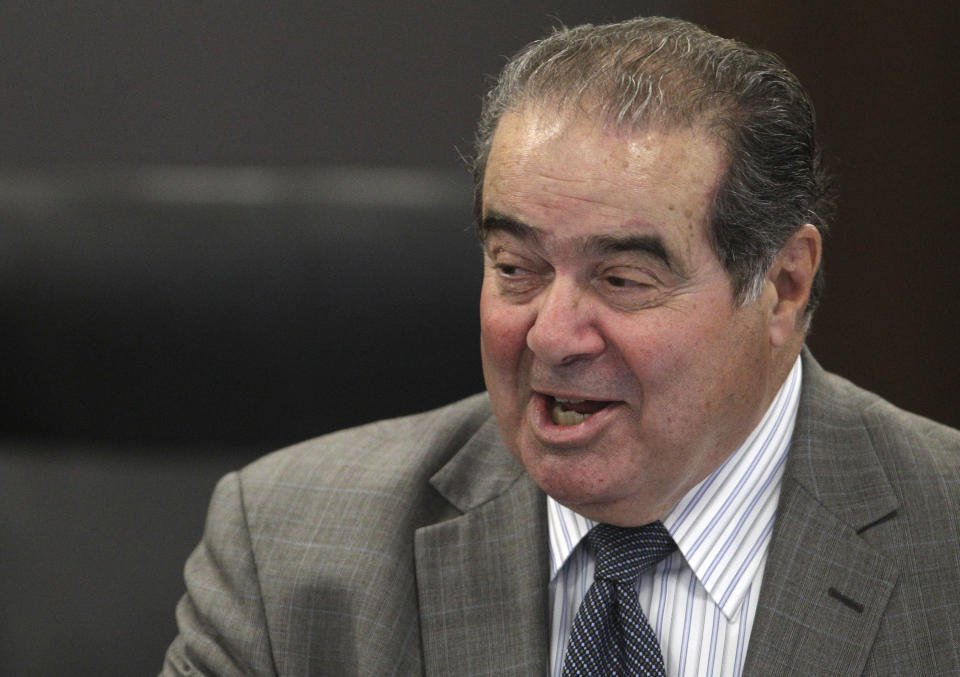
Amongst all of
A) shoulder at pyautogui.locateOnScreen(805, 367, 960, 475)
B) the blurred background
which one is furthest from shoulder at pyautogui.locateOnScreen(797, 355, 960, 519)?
the blurred background

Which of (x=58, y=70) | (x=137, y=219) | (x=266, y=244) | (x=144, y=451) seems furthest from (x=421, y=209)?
(x=58, y=70)

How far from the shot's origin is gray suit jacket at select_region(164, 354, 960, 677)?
113 centimetres

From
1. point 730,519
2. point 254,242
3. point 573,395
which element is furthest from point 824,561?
point 254,242

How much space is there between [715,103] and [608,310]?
208 millimetres

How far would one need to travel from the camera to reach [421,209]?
1527 mm

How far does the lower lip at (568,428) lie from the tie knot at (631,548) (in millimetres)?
146

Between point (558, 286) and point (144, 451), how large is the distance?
2.49 feet

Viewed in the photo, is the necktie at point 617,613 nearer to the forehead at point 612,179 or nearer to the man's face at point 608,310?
the man's face at point 608,310

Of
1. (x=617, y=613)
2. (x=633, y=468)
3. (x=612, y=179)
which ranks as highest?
(x=612, y=179)

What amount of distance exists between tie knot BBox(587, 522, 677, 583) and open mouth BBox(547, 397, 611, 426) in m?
0.14

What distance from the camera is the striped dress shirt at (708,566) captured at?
1162 millimetres

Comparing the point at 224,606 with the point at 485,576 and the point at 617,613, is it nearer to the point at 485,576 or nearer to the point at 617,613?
the point at 485,576

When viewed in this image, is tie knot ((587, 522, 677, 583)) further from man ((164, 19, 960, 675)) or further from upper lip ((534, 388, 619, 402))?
upper lip ((534, 388, 619, 402))

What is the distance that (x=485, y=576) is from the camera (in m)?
1.22
